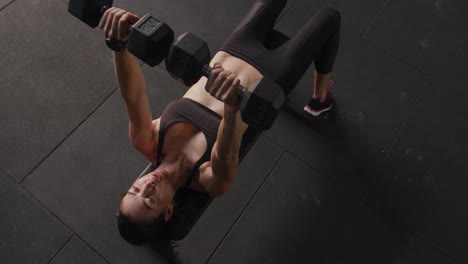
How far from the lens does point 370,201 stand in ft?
6.59

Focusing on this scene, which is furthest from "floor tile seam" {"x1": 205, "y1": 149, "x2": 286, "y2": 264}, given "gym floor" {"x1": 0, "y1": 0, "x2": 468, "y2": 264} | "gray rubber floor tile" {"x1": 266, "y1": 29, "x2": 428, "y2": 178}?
"gray rubber floor tile" {"x1": 266, "y1": 29, "x2": 428, "y2": 178}

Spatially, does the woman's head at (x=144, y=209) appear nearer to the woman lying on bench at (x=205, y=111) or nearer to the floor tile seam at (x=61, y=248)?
the woman lying on bench at (x=205, y=111)

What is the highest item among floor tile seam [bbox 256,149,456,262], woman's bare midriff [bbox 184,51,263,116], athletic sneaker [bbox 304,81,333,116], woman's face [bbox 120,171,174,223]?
woman's bare midriff [bbox 184,51,263,116]

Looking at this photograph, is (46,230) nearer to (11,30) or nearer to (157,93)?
(157,93)

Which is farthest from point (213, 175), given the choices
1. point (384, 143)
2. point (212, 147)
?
point (384, 143)

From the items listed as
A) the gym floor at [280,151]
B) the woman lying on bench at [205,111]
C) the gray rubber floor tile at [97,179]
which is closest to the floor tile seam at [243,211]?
the gym floor at [280,151]

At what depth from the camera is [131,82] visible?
1400 millimetres

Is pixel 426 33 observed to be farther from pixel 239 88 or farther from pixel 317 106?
pixel 239 88

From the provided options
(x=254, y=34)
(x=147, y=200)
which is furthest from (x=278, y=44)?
(x=147, y=200)

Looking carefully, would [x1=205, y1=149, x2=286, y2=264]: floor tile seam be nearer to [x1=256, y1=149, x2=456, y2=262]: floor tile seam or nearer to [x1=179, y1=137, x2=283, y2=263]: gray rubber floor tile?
[x1=179, y1=137, x2=283, y2=263]: gray rubber floor tile

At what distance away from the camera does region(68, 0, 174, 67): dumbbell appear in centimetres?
113

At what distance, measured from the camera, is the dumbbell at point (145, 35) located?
113cm

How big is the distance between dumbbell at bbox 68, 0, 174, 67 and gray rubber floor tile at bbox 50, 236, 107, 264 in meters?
1.06

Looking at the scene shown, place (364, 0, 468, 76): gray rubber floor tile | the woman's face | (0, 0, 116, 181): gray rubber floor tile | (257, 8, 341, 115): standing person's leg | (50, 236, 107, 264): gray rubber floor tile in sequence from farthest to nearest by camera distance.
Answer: (364, 0, 468, 76): gray rubber floor tile, (0, 0, 116, 181): gray rubber floor tile, (50, 236, 107, 264): gray rubber floor tile, (257, 8, 341, 115): standing person's leg, the woman's face
